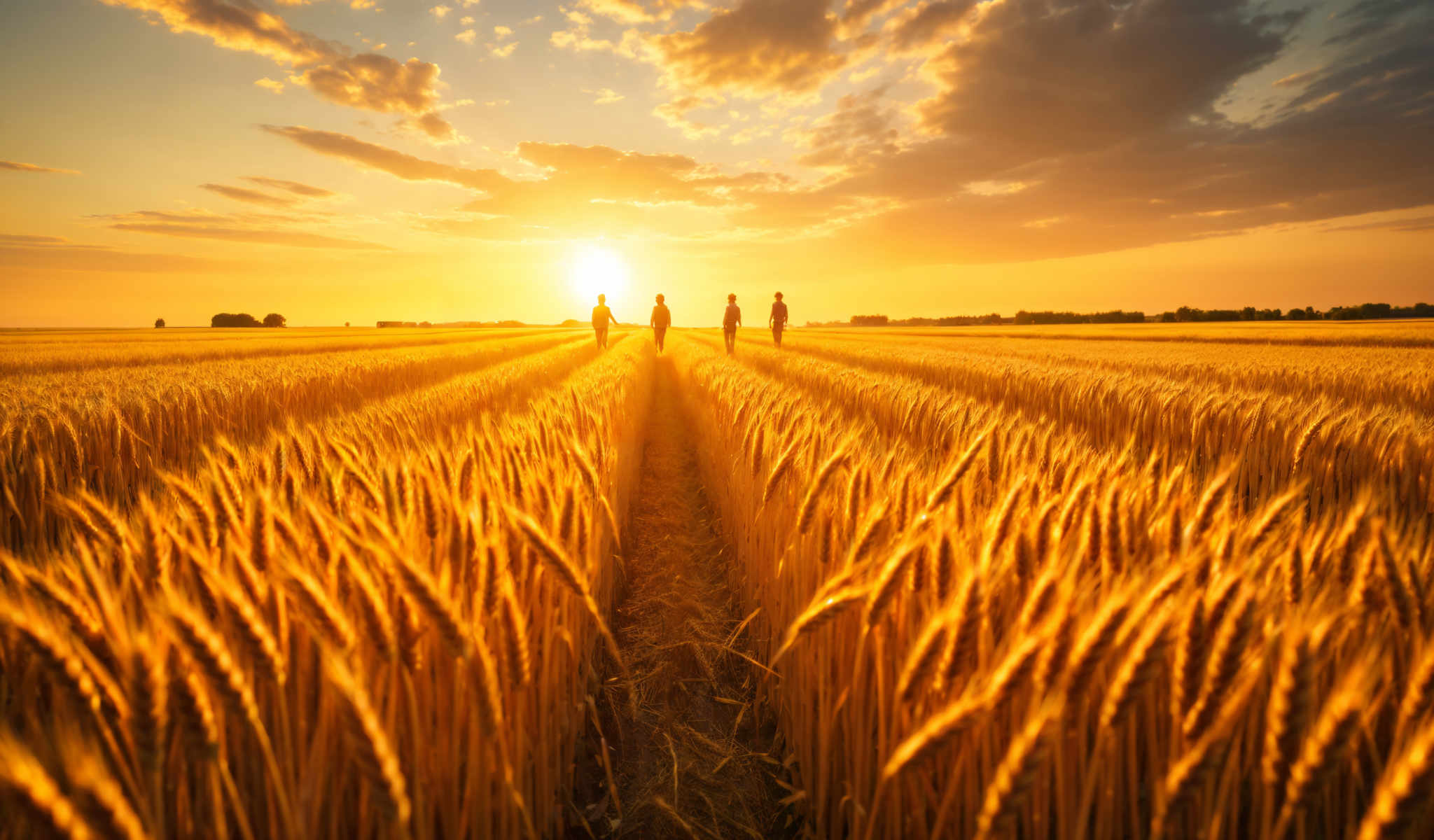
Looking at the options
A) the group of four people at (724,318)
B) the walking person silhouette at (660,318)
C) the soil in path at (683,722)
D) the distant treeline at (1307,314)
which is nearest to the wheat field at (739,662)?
the soil in path at (683,722)

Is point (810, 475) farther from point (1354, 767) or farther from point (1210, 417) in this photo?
point (1210, 417)

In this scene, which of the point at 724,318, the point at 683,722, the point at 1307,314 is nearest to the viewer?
the point at 683,722

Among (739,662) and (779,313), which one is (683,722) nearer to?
(739,662)

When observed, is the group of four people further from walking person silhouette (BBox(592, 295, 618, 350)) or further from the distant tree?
the distant tree

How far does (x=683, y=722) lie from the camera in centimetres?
223

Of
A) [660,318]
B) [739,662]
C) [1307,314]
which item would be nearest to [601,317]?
[660,318]

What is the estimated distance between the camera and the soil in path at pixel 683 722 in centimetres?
175

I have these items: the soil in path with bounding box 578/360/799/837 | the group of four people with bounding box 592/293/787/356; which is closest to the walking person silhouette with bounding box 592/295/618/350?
the group of four people with bounding box 592/293/787/356

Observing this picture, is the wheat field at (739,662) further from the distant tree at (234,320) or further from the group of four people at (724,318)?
the distant tree at (234,320)

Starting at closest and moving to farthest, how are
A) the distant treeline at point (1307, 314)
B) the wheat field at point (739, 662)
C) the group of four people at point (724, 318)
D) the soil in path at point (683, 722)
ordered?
1. the wheat field at point (739, 662)
2. the soil in path at point (683, 722)
3. the group of four people at point (724, 318)
4. the distant treeline at point (1307, 314)

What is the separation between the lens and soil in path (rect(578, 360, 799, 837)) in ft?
5.75

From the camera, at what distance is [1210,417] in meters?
4.98

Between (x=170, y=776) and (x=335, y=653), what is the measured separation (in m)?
0.56

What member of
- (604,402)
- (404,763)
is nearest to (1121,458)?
(404,763)
